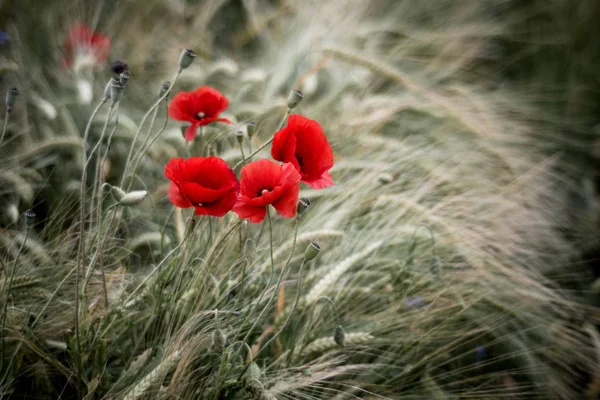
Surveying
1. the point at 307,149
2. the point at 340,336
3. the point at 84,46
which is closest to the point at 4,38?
the point at 84,46

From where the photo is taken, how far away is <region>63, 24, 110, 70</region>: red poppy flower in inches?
67.9

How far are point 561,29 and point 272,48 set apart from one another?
60.2 inches

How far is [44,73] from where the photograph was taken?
1.87 m

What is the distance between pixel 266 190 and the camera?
0.85m

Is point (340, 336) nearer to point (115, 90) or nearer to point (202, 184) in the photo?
point (202, 184)

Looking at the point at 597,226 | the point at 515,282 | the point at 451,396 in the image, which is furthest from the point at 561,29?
the point at 451,396

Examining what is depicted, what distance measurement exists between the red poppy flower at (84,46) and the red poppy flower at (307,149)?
3.53 feet

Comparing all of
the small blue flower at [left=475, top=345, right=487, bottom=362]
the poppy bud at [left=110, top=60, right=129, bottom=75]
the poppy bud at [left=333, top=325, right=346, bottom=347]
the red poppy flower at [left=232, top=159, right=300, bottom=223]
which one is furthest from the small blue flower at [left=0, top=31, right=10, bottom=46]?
the small blue flower at [left=475, top=345, right=487, bottom=362]

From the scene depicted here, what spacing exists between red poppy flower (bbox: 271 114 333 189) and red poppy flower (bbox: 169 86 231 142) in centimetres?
19

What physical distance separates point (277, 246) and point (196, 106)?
372 millimetres

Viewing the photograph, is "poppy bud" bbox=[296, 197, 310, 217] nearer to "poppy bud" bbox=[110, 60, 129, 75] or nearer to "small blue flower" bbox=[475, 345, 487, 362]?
"poppy bud" bbox=[110, 60, 129, 75]

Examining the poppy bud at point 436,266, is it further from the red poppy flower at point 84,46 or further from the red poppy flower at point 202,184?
the red poppy flower at point 84,46

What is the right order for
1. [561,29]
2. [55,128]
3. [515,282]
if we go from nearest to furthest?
[515,282] → [55,128] → [561,29]

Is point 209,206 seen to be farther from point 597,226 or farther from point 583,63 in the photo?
point 583,63
